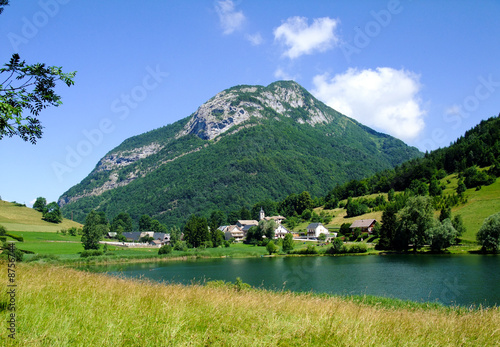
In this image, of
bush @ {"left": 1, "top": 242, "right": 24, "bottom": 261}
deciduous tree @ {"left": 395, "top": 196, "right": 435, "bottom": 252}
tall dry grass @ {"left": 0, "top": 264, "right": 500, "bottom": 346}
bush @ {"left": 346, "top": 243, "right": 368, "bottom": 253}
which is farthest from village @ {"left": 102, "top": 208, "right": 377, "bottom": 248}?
tall dry grass @ {"left": 0, "top": 264, "right": 500, "bottom": 346}

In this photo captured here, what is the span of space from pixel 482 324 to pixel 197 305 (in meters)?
5.25

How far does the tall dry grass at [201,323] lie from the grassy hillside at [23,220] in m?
97.8

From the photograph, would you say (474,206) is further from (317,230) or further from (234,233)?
(234,233)

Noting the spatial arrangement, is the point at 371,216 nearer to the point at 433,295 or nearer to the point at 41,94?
the point at 433,295

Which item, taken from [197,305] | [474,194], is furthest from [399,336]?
[474,194]

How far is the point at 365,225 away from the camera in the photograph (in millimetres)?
89688

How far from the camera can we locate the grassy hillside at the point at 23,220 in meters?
91.6

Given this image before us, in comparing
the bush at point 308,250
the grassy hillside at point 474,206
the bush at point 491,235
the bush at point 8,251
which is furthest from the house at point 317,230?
the bush at point 8,251

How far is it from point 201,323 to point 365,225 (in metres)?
90.4

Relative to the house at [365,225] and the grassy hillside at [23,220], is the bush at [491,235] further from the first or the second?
the grassy hillside at [23,220]

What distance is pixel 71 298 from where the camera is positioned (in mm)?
6543

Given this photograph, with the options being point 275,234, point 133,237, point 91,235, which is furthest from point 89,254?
point 133,237

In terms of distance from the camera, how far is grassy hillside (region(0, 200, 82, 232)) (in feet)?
300

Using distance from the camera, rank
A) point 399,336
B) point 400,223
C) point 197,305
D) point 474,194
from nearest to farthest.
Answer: point 399,336 < point 197,305 < point 400,223 < point 474,194
